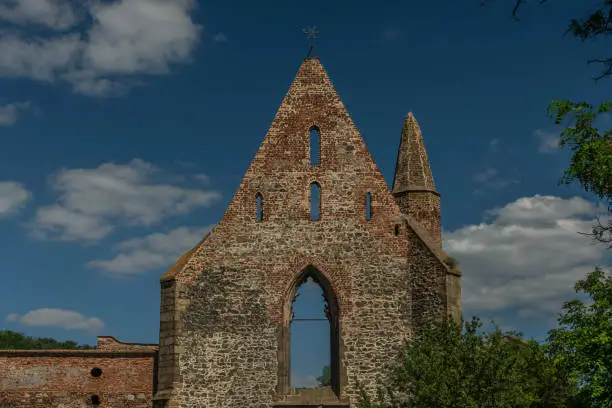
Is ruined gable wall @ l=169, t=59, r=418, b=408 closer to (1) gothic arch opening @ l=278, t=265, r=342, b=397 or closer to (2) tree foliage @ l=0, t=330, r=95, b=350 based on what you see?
(1) gothic arch opening @ l=278, t=265, r=342, b=397

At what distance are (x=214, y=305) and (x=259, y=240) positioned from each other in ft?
7.90

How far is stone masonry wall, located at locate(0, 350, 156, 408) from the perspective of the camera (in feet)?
77.6

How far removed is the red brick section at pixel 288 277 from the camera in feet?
74.6

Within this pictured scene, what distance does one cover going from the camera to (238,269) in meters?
23.8

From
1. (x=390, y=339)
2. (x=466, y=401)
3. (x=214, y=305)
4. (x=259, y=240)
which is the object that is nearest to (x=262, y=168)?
(x=259, y=240)

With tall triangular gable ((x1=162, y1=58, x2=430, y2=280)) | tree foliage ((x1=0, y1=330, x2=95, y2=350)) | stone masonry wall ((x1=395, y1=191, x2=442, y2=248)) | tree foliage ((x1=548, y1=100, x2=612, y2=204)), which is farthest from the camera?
tree foliage ((x1=0, y1=330, x2=95, y2=350))

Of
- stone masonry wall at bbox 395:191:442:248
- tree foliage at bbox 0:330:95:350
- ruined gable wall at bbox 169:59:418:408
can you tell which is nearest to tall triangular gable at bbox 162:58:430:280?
ruined gable wall at bbox 169:59:418:408

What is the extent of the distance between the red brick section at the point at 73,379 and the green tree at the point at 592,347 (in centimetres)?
1204

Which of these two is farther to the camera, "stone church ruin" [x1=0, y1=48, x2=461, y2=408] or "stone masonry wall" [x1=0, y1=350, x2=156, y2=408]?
"stone masonry wall" [x1=0, y1=350, x2=156, y2=408]

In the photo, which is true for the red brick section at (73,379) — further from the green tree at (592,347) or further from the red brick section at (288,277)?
Answer: the green tree at (592,347)

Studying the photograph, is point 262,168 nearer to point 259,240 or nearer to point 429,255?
point 259,240

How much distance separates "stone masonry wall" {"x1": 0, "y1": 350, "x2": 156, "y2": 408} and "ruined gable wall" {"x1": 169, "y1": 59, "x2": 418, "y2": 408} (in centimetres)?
187

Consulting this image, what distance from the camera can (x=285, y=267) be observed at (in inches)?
934

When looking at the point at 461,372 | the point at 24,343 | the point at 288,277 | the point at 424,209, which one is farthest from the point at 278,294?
the point at 24,343
